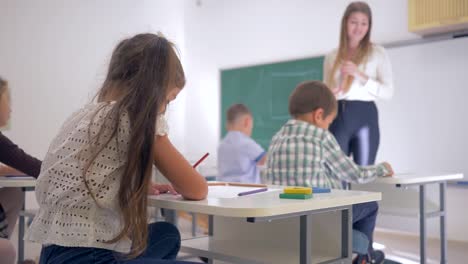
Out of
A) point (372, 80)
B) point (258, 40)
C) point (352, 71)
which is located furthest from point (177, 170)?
point (258, 40)

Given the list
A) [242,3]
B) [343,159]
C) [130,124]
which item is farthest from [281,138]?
[242,3]

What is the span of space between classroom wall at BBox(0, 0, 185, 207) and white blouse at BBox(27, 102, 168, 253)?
3.87 meters

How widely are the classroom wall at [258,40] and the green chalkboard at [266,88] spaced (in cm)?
9

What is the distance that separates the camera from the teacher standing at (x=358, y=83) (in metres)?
2.89

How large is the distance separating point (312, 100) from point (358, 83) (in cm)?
82

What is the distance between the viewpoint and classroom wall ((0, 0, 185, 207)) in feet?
16.8

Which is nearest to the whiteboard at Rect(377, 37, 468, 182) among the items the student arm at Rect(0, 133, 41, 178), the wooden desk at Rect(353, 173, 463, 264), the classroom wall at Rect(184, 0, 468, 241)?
the classroom wall at Rect(184, 0, 468, 241)

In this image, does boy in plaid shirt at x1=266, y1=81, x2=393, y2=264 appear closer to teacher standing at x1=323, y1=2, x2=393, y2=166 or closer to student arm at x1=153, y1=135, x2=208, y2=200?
teacher standing at x1=323, y1=2, x2=393, y2=166

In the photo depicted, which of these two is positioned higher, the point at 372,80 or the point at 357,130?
the point at 372,80

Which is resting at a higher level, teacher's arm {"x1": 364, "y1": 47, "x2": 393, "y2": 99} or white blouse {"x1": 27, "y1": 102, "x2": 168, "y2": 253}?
teacher's arm {"x1": 364, "y1": 47, "x2": 393, "y2": 99}

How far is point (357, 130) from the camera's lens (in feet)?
9.53

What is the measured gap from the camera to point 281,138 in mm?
2229

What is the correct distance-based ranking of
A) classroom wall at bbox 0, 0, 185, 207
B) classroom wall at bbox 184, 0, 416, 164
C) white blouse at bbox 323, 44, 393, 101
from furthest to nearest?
classroom wall at bbox 0, 0, 185, 207 < classroom wall at bbox 184, 0, 416, 164 < white blouse at bbox 323, 44, 393, 101

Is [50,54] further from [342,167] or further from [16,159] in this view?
[342,167]
